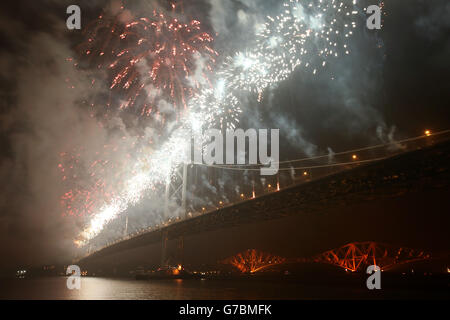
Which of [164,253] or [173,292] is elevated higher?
[164,253]

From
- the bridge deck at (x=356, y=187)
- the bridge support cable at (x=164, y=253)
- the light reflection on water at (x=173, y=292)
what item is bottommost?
the light reflection on water at (x=173, y=292)

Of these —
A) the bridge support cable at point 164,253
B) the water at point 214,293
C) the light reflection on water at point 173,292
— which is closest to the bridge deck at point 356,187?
the water at point 214,293

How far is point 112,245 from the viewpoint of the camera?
70.8m

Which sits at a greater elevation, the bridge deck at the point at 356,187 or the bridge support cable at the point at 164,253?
the bridge deck at the point at 356,187

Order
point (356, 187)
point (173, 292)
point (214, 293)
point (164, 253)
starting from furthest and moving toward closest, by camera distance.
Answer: point (164, 253) → point (356, 187) → point (173, 292) → point (214, 293)

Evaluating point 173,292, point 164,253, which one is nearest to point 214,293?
point 173,292

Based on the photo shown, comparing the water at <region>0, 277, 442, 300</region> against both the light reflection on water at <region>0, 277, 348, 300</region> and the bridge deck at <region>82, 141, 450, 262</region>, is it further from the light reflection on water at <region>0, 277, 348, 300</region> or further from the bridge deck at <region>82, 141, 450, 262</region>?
the bridge deck at <region>82, 141, 450, 262</region>

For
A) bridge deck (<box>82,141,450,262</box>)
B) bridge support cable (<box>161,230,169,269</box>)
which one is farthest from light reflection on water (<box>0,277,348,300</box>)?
bridge support cable (<box>161,230,169,269</box>)

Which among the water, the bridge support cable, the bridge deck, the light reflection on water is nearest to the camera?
the bridge deck

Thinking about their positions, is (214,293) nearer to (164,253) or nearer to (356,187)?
(356,187)

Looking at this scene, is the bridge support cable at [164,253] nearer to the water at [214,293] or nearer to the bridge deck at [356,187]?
the bridge deck at [356,187]
